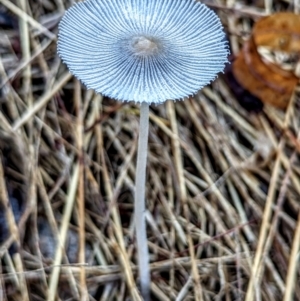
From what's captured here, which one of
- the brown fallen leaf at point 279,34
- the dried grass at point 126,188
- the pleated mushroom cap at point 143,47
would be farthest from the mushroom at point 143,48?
the brown fallen leaf at point 279,34

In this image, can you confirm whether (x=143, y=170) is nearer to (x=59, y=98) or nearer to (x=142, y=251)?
(x=142, y=251)

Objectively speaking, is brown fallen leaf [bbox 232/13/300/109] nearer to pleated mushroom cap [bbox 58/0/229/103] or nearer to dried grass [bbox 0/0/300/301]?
dried grass [bbox 0/0/300/301]

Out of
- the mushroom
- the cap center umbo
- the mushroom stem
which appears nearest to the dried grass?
the mushroom stem

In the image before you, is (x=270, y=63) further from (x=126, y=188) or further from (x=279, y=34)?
(x=126, y=188)

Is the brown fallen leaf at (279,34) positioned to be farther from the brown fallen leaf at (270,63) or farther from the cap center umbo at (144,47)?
the cap center umbo at (144,47)

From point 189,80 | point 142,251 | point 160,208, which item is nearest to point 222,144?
point 160,208
